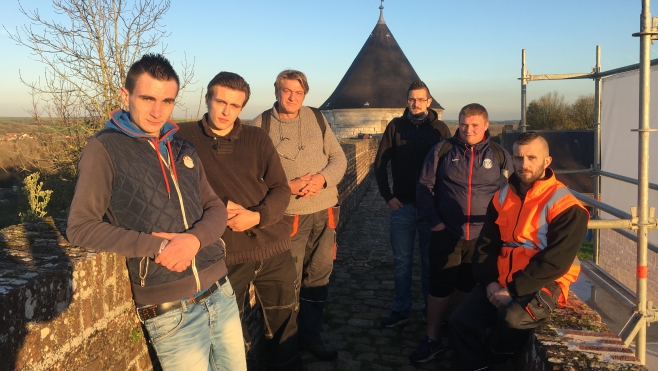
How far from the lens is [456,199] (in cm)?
392

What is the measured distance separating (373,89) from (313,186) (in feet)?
114

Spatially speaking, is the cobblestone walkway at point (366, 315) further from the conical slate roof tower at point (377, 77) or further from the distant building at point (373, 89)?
the conical slate roof tower at point (377, 77)

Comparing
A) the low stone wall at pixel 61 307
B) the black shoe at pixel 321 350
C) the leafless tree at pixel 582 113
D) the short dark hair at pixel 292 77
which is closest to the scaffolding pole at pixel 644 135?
the black shoe at pixel 321 350

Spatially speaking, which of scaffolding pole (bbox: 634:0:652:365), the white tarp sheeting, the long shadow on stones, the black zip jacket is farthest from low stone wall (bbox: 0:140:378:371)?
the white tarp sheeting

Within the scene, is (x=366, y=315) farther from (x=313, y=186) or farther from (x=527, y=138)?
(x=527, y=138)

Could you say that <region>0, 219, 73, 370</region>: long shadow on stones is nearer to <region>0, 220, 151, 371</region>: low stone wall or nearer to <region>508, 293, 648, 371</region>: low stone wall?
<region>0, 220, 151, 371</region>: low stone wall

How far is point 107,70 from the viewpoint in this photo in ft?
32.0

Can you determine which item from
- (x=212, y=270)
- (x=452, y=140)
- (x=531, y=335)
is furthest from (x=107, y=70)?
(x=531, y=335)

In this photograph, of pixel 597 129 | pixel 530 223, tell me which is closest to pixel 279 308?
pixel 530 223

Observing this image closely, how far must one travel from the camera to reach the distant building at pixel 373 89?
36406 mm

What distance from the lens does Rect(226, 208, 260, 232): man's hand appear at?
2824 mm

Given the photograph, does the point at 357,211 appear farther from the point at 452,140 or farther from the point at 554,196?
the point at 554,196

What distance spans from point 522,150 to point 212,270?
204 centimetres

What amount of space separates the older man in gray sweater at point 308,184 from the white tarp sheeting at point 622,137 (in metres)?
4.26
